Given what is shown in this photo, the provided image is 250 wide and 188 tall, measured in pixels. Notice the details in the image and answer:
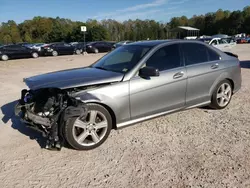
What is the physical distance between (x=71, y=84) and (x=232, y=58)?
3713 mm

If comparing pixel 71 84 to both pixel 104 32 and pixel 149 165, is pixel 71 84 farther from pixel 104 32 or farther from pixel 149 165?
pixel 104 32

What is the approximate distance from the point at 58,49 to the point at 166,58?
2333cm

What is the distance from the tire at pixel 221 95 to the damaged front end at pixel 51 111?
2.89 meters

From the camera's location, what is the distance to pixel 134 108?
384 cm

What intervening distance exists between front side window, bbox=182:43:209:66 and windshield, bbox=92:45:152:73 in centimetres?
78

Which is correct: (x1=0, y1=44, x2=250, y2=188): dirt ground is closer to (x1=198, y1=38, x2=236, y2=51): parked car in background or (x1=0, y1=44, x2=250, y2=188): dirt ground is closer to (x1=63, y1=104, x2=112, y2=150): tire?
(x1=63, y1=104, x2=112, y2=150): tire

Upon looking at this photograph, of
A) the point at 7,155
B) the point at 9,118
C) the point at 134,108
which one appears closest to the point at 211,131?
the point at 134,108

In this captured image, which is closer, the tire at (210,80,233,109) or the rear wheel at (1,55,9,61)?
the tire at (210,80,233,109)

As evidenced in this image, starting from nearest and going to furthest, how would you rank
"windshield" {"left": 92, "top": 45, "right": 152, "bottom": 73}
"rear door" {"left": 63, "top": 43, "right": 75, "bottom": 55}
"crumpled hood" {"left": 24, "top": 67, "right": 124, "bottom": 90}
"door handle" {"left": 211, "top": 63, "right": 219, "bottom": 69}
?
"crumpled hood" {"left": 24, "top": 67, "right": 124, "bottom": 90} → "windshield" {"left": 92, "top": 45, "right": 152, "bottom": 73} → "door handle" {"left": 211, "top": 63, "right": 219, "bottom": 69} → "rear door" {"left": 63, "top": 43, "right": 75, "bottom": 55}

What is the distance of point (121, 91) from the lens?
368 cm

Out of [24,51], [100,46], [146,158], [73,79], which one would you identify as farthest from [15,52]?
[146,158]

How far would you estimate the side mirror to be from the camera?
12.3 feet

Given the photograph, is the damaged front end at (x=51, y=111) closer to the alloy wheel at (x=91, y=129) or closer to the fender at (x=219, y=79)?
the alloy wheel at (x=91, y=129)

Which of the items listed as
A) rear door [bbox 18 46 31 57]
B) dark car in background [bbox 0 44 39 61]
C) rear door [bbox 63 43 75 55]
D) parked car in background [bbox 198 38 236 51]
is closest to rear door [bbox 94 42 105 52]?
rear door [bbox 63 43 75 55]
